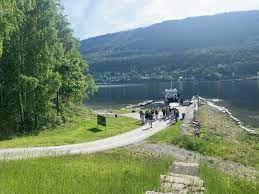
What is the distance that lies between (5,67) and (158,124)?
20781 mm

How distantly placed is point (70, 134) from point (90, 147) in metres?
9.59

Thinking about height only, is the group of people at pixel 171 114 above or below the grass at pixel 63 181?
below

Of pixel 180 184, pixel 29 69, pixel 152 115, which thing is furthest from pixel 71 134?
pixel 180 184

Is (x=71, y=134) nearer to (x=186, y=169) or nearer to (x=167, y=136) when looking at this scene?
(x=167, y=136)

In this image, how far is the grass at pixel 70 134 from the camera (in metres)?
39.4

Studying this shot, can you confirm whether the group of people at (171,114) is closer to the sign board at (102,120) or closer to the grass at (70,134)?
the grass at (70,134)

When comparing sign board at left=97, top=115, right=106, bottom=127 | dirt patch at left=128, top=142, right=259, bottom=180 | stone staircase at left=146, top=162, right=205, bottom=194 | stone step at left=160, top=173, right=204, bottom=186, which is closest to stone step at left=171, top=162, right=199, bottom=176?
stone staircase at left=146, top=162, right=205, bottom=194

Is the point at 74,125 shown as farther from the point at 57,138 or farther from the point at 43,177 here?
the point at 43,177

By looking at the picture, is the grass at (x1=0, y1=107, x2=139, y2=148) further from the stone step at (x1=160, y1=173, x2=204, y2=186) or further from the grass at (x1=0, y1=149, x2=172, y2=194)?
the stone step at (x1=160, y1=173, x2=204, y2=186)

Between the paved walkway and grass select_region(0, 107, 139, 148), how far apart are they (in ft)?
5.10

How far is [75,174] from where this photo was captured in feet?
60.1

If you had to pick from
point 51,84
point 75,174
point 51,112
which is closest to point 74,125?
point 51,112

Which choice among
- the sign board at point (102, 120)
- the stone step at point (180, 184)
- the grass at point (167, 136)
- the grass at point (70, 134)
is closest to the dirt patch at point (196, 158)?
the grass at point (167, 136)

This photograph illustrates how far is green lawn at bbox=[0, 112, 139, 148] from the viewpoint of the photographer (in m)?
39.4
